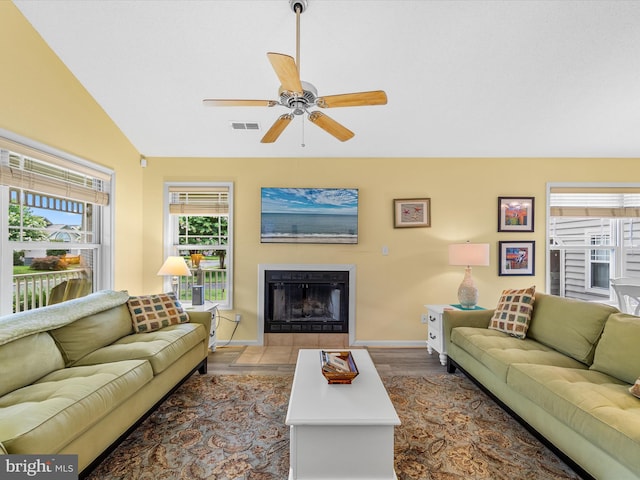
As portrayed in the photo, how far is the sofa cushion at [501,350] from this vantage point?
211cm

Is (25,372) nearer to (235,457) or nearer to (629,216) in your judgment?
(235,457)

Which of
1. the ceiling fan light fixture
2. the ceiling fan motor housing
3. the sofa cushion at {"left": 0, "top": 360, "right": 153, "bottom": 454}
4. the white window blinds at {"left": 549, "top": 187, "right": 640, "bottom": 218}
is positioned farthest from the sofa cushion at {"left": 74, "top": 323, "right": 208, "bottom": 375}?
the white window blinds at {"left": 549, "top": 187, "right": 640, "bottom": 218}

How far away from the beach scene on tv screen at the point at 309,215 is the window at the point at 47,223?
1794 millimetres

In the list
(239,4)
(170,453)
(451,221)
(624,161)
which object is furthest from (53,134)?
(624,161)

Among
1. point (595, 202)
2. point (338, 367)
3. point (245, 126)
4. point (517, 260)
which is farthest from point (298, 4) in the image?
point (595, 202)

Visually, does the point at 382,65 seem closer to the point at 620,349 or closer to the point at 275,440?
the point at 620,349

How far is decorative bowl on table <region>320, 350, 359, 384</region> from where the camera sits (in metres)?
1.83

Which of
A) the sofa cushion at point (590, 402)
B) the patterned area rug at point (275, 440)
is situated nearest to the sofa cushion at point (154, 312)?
the patterned area rug at point (275, 440)

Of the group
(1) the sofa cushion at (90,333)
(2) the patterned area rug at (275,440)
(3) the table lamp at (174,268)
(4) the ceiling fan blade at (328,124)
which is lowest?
(2) the patterned area rug at (275,440)

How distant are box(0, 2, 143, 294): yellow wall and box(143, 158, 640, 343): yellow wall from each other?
0.20m

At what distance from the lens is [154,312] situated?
273 cm

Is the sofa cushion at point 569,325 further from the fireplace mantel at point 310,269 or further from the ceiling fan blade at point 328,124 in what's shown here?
the ceiling fan blade at point 328,124

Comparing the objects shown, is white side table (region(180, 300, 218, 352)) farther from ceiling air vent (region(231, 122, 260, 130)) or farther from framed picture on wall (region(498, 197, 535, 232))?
framed picture on wall (region(498, 197, 535, 232))

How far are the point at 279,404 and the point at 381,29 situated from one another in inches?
119
